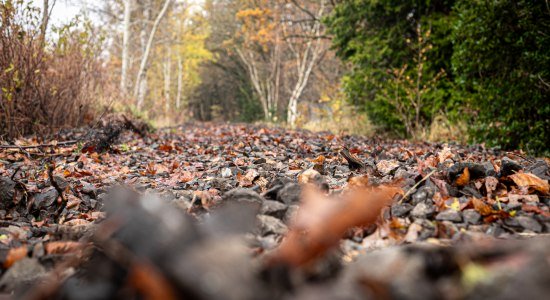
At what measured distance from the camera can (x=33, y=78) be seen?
447cm

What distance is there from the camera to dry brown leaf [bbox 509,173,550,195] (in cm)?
151

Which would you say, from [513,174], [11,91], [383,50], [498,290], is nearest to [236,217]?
[498,290]

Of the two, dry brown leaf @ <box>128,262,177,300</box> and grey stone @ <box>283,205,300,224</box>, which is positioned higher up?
dry brown leaf @ <box>128,262,177,300</box>

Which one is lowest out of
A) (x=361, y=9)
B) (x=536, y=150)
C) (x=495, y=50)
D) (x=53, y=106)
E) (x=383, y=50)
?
(x=536, y=150)

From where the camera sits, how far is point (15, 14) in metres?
4.28

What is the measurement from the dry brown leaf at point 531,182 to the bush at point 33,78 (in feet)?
15.1

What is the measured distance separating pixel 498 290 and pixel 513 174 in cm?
132

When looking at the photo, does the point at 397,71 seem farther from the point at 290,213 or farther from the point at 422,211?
the point at 290,213

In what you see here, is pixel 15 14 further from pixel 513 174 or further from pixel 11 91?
pixel 513 174

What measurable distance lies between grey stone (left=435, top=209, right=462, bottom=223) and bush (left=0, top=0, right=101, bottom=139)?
4395 millimetres

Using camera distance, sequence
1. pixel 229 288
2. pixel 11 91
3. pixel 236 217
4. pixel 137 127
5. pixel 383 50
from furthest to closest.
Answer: pixel 383 50
pixel 137 127
pixel 11 91
pixel 236 217
pixel 229 288

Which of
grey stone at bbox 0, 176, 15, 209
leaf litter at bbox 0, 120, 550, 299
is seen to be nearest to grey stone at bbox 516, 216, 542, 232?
leaf litter at bbox 0, 120, 550, 299

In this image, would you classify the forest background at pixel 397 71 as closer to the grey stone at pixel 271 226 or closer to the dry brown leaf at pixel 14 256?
the dry brown leaf at pixel 14 256

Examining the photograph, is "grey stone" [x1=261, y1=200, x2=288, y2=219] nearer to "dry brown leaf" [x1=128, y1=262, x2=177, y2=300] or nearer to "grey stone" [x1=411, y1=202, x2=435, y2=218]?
"grey stone" [x1=411, y1=202, x2=435, y2=218]
